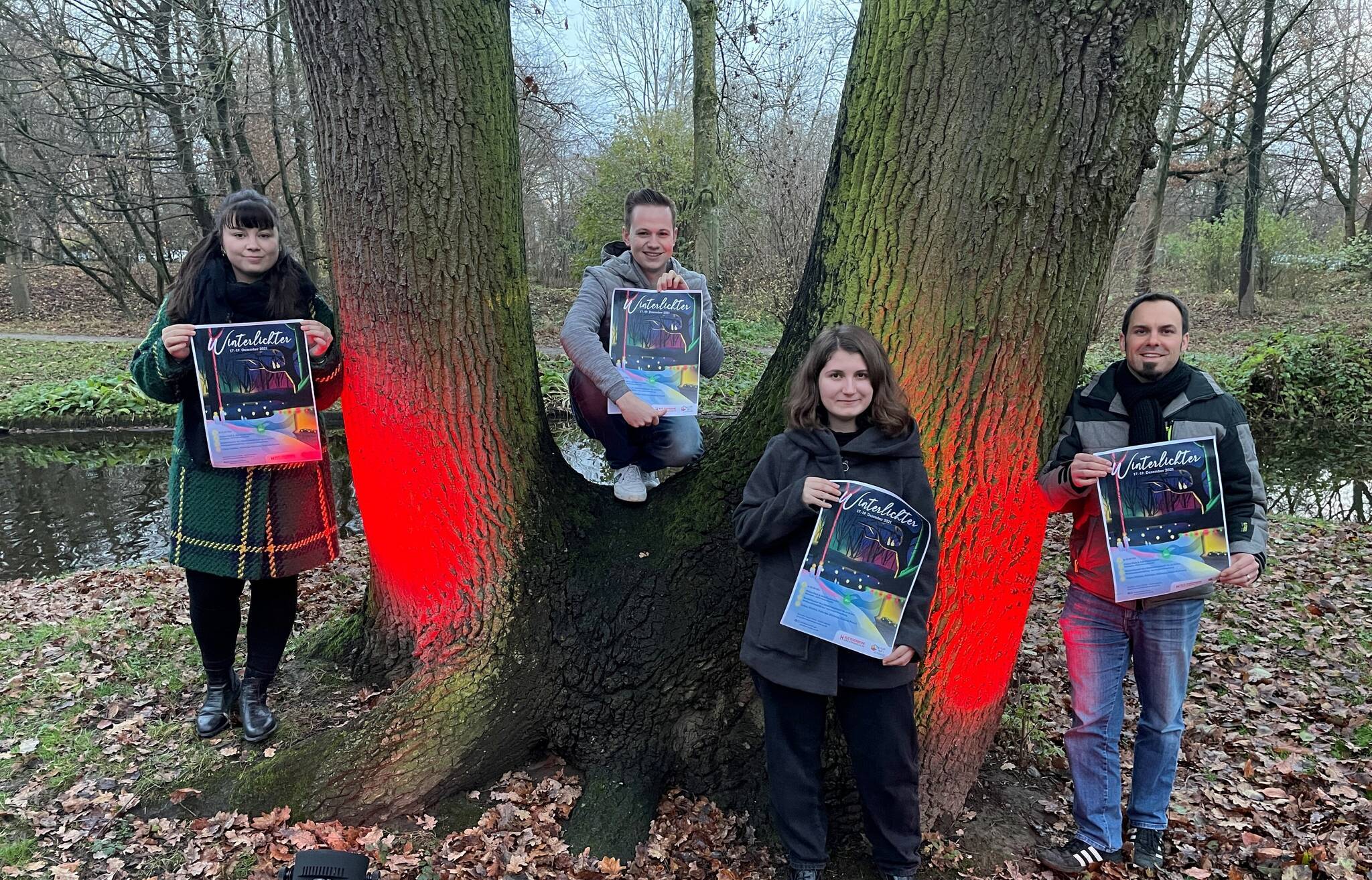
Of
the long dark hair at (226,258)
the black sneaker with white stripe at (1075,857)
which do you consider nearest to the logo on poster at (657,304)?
the long dark hair at (226,258)

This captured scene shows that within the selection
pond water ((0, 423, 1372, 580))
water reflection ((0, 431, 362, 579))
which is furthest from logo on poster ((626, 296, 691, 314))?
water reflection ((0, 431, 362, 579))

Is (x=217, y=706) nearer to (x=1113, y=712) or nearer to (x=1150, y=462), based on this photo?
(x=1113, y=712)

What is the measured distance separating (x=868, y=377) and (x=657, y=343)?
0.91 m

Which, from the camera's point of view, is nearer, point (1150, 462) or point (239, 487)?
point (1150, 462)

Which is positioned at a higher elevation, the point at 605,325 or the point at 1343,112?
the point at 1343,112

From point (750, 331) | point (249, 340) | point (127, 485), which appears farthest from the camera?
point (750, 331)

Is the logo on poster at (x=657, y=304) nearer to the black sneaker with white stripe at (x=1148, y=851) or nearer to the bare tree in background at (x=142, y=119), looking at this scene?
the black sneaker with white stripe at (x=1148, y=851)

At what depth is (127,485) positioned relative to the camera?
364 inches

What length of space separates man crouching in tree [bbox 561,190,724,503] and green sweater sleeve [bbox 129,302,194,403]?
1308 millimetres

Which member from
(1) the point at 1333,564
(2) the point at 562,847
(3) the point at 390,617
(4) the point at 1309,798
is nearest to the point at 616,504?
(3) the point at 390,617

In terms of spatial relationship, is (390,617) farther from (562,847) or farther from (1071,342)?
(1071,342)

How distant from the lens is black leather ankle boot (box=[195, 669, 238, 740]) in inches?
119

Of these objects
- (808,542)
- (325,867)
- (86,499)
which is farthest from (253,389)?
(86,499)

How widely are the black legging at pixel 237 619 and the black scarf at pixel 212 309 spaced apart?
0.48 meters
